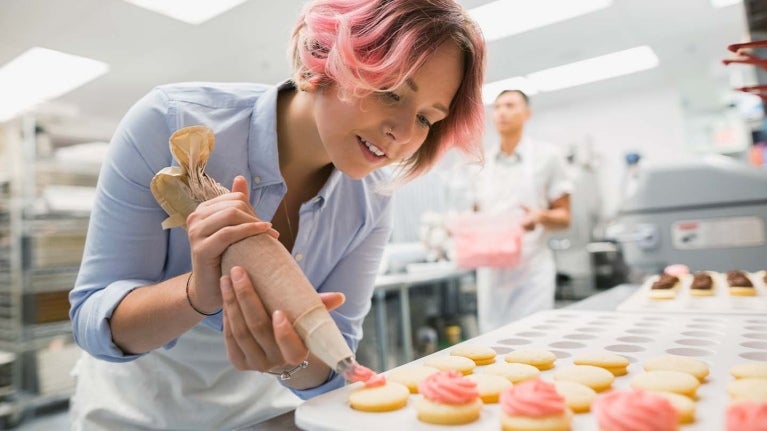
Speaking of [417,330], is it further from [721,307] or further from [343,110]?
[343,110]

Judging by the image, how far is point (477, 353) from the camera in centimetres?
73

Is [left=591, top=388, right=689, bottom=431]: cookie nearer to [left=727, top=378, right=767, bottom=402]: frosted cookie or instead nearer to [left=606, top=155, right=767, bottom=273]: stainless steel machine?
[left=727, top=378, right=767, bottom=402]: frosted cookie

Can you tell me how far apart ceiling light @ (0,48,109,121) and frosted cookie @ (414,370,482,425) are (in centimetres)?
391

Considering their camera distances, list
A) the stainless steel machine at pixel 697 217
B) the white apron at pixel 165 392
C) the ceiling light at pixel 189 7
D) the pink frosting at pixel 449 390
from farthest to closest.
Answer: the ceiling light at pixel 189 7
the stainless steel machine at pixel 697 217
the white apron at pixel 165 392
the pink frosting at pixel 449 390

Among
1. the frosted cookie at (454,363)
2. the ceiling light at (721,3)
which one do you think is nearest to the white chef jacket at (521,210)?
the frosted cookie at (454,363)

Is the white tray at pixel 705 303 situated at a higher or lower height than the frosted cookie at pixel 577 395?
lower

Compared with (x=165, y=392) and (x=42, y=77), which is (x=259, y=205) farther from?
(x=42, y=77)

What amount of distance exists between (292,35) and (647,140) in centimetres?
608

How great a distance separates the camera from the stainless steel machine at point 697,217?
66.2 inches

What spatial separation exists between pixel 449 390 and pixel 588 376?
20 cm

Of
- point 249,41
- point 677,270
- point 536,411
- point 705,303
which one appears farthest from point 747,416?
point 249,41

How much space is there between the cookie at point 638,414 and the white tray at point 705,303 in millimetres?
818

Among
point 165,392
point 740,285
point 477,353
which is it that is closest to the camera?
point 477,353

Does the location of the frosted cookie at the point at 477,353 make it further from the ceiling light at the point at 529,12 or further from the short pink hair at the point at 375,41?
the ceiling light at the point at 529,12
